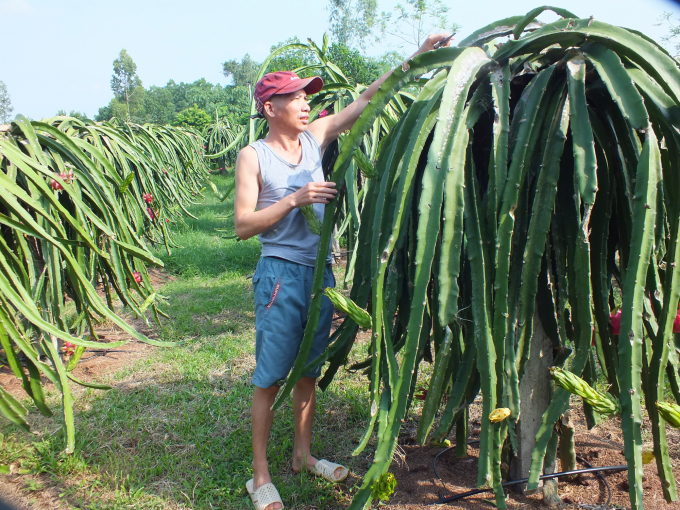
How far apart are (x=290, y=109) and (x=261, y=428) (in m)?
1.27

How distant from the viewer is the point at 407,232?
1.56 meters

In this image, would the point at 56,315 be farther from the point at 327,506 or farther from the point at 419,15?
the point at 419,15

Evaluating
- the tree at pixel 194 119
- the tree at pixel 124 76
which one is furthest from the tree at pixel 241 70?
the tree at pixel 194 119

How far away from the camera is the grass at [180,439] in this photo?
2080 millimetres

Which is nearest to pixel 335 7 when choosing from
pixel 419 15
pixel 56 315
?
pixel 419 15

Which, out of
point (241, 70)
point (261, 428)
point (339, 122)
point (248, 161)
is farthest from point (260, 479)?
point (241, 70)

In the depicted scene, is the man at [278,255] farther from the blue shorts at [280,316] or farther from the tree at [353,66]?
the tree at [353,66]

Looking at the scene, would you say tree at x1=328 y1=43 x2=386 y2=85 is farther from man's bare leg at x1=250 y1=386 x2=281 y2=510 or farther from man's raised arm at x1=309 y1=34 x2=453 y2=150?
man's bare leg at x1=250 y1=386 x2=281 y2=510

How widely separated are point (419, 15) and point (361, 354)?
83.4 ft

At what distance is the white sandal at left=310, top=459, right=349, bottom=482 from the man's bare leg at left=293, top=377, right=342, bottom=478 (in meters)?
0.04

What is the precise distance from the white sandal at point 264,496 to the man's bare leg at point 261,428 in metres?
0.02

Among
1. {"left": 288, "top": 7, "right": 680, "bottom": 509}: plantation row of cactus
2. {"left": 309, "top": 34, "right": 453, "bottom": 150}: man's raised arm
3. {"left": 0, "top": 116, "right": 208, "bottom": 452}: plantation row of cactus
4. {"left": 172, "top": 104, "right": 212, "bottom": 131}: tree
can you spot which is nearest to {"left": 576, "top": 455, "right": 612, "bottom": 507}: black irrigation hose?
{"left": 288, "top": 7, "right": 680, "bottom": 509}: plantation row of cactus

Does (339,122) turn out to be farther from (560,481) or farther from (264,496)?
(560,481)

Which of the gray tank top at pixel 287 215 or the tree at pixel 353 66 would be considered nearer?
the gray tank top at pixel 287 215
